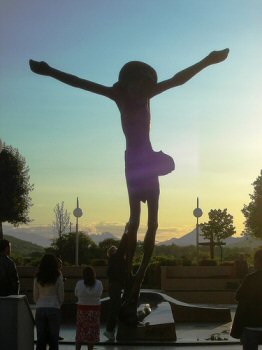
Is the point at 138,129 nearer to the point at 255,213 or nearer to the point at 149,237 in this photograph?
the point at 149,237

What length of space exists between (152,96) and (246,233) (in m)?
67.6

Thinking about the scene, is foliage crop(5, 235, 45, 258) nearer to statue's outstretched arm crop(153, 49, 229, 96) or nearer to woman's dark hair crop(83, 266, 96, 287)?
statue's outstretched arm crop(153, 49, 229, 96)

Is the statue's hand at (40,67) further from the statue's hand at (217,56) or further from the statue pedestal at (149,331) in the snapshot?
the statue pedestal at (149,331)

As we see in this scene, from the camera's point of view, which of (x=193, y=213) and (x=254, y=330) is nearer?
(x=254, y=330)

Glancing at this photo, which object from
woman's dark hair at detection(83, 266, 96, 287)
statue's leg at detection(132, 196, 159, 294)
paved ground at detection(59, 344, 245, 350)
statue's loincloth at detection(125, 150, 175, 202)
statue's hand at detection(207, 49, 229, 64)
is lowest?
paved ground at detection(59, 344, 245, 350)

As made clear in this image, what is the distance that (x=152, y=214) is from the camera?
536 inches

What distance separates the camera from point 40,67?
13.3 meters

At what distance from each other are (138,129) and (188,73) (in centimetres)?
134

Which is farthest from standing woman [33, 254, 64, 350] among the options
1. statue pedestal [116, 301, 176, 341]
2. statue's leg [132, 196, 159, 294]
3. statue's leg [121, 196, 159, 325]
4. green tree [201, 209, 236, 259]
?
green tree [201, 209, 236, 259]

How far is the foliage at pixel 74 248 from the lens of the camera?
46.7 meters

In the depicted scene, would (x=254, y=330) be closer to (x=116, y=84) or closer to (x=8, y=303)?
(x=8, y=303)

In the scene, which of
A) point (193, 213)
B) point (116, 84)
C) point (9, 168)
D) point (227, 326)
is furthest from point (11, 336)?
point (9, 168)

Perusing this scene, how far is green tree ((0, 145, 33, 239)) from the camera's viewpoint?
57156 mm

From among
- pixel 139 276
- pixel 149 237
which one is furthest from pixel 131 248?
pixel 139 276
